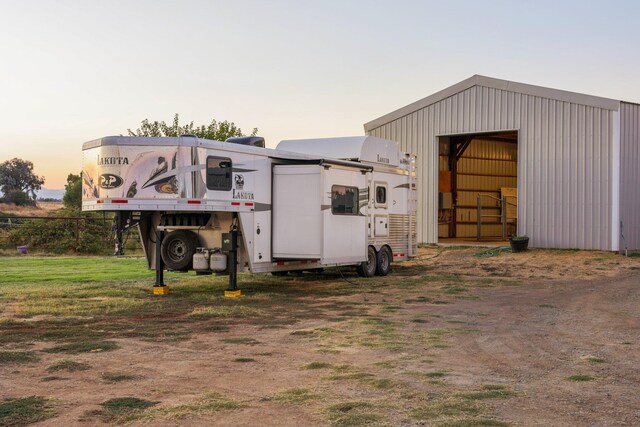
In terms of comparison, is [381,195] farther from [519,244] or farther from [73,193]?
[73,193]

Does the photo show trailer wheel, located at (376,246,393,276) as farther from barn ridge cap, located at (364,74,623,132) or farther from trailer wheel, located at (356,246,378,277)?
barn ridge cap, located at (364,74,623,132)

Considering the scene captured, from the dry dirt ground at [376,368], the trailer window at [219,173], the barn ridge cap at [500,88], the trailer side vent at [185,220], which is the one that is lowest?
the dry dirt ground at [376,368]

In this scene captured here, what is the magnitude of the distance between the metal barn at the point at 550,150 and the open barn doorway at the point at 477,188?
377 cm

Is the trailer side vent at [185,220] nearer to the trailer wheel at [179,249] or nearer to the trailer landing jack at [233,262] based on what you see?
the trailer wheel at [179,249]

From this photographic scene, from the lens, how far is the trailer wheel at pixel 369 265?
19719mm

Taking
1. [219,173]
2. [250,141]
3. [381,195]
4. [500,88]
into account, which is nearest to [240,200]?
[219,173]

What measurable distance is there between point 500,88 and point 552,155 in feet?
10.1

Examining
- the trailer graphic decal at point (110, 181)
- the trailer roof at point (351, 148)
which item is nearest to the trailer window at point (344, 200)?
the trailer roof at point (351, 148)

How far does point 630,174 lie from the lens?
81.2 feet

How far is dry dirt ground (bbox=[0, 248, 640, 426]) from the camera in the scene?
660cm

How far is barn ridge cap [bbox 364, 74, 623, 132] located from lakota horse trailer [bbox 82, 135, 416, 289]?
27.2 feet

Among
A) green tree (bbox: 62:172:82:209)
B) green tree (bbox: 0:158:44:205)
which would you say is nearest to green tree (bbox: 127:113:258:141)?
green tree (bbox: 62:172:82:209)

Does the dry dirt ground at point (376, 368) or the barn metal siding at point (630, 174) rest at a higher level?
the barn metal siding at point (630, 174)

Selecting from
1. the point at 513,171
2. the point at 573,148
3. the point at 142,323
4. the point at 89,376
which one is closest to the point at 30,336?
the point at 142,323
